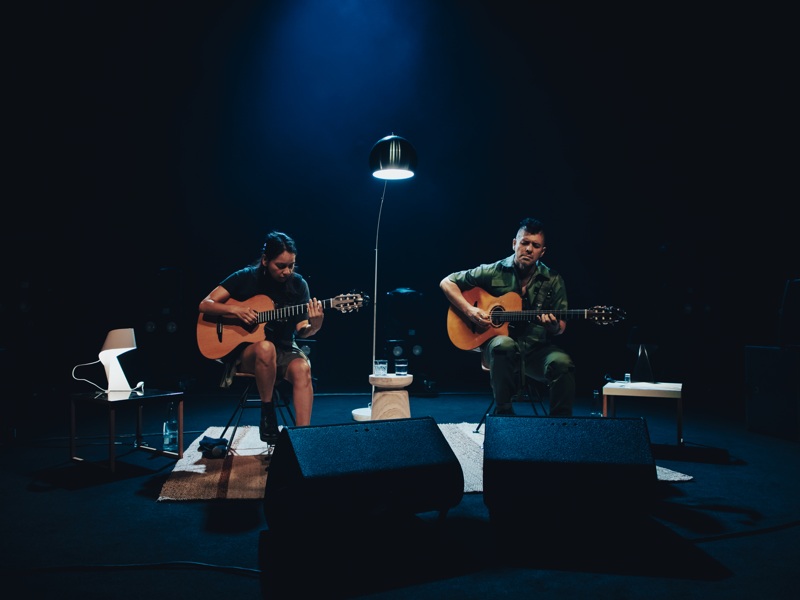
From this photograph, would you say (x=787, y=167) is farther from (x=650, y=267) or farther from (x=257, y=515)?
(x=257, y=515)

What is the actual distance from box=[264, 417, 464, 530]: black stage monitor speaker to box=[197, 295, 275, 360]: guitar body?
154cm

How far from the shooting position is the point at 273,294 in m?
3.76

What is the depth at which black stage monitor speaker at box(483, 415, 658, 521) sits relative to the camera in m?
2.18

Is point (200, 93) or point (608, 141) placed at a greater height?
point (200, 93)

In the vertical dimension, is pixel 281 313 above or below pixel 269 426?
above

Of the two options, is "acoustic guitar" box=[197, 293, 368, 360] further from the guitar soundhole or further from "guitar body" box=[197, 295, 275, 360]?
the guitar soundhole

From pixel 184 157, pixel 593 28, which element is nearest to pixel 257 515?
pixel 184 157

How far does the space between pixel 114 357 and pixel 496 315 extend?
242cm

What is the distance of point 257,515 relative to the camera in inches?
103

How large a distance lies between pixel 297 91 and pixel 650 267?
4.47 metres

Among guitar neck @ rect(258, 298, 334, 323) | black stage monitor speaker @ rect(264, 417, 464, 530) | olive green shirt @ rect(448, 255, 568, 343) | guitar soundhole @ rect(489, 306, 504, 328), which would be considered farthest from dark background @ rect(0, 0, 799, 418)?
black stage monitor speaker @ rect(264, 417, 464, 530)

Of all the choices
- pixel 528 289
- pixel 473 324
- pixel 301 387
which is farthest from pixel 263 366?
pixel 528 289

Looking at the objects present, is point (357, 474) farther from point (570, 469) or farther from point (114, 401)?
point (114, 401)

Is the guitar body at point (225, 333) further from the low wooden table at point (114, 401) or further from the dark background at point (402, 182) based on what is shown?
the dark background at point (402, 182)
